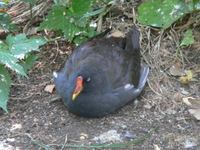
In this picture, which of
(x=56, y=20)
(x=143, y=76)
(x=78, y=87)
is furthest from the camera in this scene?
(x=56, y=20)

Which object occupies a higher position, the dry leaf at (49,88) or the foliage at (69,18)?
the foliage at (69,18)

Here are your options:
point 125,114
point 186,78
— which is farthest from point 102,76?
point 186,78

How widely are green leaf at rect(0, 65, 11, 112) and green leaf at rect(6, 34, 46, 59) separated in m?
0.18

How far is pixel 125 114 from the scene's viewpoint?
455 centimetres

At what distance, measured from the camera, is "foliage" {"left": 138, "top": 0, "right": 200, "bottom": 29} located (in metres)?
4.86

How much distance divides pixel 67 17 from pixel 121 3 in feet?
2.35

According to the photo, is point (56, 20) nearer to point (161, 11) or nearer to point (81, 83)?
point (81, 83)

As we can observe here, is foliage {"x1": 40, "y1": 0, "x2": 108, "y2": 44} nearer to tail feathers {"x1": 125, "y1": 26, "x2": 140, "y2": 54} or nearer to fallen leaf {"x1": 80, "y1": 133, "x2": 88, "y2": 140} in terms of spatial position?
tail feathers {"x1": 125, "y1": 26, "x2": 140, "y2": 54}

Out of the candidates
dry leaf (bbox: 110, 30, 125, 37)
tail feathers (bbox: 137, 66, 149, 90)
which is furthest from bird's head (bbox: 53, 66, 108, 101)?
dry leaf (bbox: 110, 30, 125, 37)

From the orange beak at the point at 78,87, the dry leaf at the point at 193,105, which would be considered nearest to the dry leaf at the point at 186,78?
the dry leaf at the point at 193,105

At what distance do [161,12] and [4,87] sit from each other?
1397mm

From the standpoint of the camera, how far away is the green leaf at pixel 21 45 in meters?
4.28

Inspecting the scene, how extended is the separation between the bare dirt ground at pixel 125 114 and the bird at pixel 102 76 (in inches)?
3.7

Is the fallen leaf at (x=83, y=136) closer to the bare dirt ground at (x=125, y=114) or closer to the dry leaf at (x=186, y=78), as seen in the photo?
the bare dirt ground at (x=125, y=114)
